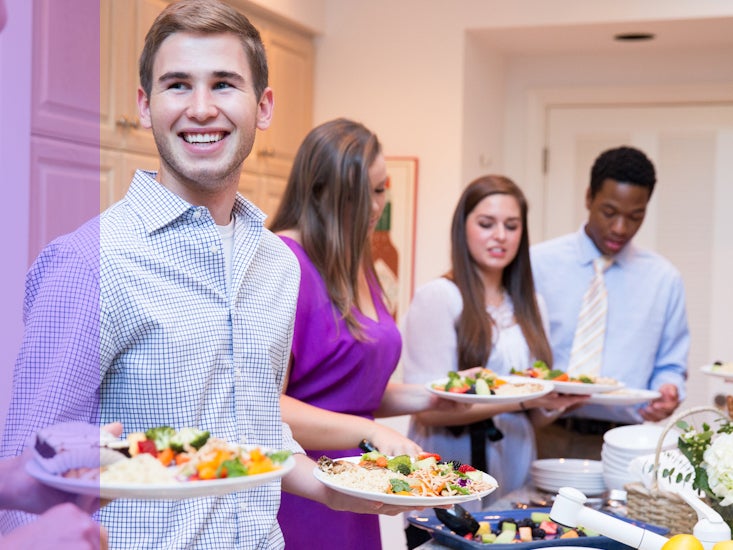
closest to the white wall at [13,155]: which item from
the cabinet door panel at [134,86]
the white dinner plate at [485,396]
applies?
the white dinner plate at [485,396]

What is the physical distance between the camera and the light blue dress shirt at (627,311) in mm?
3074

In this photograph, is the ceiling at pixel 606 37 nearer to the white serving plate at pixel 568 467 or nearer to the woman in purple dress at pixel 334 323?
the white serving plate at pixel 568 467

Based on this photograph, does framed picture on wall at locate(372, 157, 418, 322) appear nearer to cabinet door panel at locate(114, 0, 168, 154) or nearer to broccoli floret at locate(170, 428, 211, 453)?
cabinet door panel at locate(114, 0, 168, 154)

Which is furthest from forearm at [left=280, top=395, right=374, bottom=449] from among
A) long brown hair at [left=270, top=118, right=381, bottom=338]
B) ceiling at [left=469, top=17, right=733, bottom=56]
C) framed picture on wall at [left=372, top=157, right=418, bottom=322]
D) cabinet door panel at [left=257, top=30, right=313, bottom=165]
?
ceiling at [left=469, top=17, right=733, bottom=56]

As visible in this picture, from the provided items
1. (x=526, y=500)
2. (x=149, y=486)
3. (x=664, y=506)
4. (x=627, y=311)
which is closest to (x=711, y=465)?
(x=664, y=506)

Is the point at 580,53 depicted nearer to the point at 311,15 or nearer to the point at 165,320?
the point at 311,15

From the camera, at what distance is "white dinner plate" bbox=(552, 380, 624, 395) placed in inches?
96.0

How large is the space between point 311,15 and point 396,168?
859 mm

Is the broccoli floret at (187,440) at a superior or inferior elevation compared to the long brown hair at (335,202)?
inferior

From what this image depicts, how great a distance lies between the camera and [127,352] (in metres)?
1.09

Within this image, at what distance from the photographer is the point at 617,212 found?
10.1 ft

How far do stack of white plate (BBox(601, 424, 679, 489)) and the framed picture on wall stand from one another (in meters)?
2.23

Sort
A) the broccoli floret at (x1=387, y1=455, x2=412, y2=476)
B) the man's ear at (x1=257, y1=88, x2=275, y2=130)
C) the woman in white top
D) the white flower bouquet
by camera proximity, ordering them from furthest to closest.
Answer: the woman in white top, the white flower bouquet, the broccoli floret at (x1=387, y1=455, x2=412, y2=476), the man's ear at (x1=257, y1=88, x2=275, y2=130)

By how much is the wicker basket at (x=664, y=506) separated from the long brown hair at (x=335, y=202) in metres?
0.71
